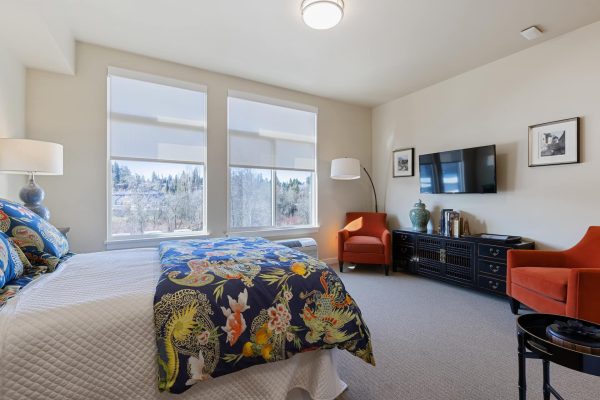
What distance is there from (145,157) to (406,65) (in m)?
3.40

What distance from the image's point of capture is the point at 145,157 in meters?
3.26

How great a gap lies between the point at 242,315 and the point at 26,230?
1.40 meters

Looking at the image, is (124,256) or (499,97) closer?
(124,256)

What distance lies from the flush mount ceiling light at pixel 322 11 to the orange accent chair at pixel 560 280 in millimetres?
2657

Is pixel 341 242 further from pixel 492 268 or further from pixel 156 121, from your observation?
pixel 156 121

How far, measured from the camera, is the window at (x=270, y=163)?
387cm

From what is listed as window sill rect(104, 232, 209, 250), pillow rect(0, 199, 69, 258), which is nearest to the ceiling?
pillow rect(0, 199, 69, 258)

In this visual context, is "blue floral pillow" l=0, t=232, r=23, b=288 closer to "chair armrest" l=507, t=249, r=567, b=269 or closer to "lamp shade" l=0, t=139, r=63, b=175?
"lamp shade" l=0, t=139, r=63, b=175

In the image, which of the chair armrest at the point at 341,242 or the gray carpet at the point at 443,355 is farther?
the chair armrest at the point at 341,242

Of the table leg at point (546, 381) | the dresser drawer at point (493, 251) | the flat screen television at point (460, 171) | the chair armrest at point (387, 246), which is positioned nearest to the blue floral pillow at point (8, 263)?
the table leg at point (546, 381)

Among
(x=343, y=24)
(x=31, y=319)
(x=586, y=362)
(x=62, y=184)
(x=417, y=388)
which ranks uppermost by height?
(x=343, y=24)

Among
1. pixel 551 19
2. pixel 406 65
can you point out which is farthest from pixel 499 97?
pixel 406 65

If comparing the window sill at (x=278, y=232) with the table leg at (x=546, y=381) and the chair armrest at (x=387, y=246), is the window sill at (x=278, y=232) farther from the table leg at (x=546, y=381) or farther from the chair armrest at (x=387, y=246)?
the table leg at (x=546, y=381)

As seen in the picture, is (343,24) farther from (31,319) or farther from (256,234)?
(31,319)
